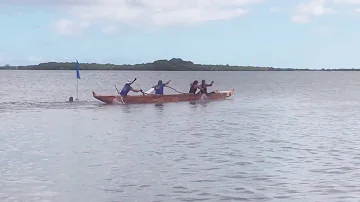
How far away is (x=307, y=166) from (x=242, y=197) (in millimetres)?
4029

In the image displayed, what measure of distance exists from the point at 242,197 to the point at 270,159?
4.80 meters

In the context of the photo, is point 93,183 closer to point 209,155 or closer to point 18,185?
point 18,185

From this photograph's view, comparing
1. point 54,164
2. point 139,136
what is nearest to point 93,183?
point 54,164

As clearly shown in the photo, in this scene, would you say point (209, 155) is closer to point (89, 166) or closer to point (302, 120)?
point (89, 166)

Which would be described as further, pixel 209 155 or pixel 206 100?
pixel 206 100

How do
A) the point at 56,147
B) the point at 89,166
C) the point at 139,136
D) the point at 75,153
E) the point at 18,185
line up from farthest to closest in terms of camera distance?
the point at 139,136
the point at 56,147
the point at 75,153
the point at 89,166
the point at 18,185

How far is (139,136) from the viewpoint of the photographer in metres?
22.6

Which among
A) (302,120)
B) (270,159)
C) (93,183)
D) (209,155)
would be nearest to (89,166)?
(93,183)

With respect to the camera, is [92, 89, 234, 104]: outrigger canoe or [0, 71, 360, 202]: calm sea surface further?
[92, 89, 234, 104]: outrigger canoe

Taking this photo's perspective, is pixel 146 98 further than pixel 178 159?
Yes

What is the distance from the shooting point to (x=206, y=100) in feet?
143

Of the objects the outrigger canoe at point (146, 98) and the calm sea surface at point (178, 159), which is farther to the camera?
the outrigger canoe at point (146, 98)

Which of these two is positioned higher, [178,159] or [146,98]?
[146,98]

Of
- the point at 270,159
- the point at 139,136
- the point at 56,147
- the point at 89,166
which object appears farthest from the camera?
the point at 139,136
